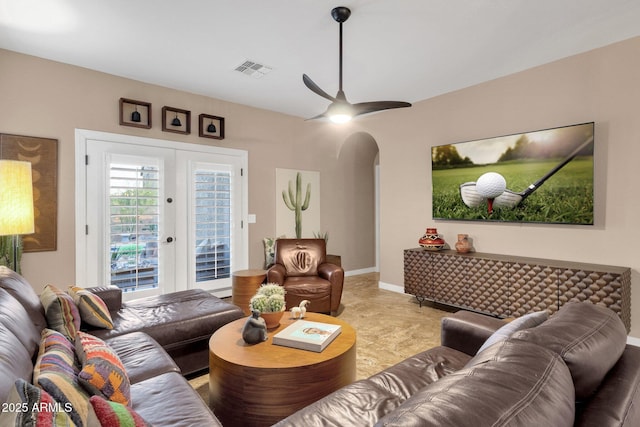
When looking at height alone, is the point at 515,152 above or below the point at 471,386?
above

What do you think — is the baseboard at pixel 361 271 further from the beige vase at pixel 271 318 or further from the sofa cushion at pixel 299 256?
the beige vase at pixel 271 318

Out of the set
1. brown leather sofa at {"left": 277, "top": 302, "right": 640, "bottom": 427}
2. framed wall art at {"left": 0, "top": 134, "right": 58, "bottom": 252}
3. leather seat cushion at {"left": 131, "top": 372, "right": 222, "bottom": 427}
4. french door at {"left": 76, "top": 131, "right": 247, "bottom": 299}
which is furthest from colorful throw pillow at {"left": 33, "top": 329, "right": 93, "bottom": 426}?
french door at {"left": 76, "top": 131, "right": 247, "bottom": 299}

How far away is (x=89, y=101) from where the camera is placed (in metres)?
3.76

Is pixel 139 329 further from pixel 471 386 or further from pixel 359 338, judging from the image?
pixel 471 386

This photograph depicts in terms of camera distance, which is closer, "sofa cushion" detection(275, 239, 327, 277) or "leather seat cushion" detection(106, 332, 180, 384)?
"leather seat cushion" detection(106, 332, 180, 384)

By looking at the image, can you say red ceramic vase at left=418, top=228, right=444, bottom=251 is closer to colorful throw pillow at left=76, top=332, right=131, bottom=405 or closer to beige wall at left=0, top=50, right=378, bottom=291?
beige wall at left=0, top=50, right=378, bottom=291

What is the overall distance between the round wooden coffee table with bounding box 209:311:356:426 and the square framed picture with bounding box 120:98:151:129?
3.23 meters

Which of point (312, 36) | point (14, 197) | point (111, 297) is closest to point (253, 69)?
point (312, 36)

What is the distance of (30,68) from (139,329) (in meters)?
3.11

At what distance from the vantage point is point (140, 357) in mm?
1880

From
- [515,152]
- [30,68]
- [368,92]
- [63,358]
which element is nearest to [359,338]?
[63,358]

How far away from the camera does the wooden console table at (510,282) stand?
114 inches

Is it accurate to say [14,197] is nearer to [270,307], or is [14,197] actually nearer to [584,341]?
[270,307]

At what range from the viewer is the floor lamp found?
229 cm
